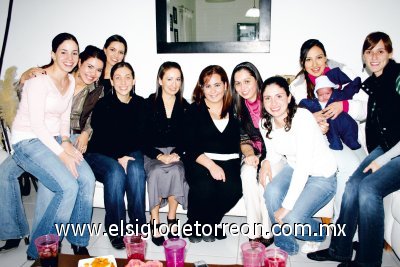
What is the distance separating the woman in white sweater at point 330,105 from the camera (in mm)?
2268

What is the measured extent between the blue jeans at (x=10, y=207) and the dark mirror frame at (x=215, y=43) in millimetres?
1933

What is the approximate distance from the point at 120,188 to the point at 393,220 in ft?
6.16

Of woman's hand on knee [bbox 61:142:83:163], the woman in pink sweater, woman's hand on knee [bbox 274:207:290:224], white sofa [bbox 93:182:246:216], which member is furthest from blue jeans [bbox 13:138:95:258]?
woman's hand on knee [bbox 274:207:290:224]

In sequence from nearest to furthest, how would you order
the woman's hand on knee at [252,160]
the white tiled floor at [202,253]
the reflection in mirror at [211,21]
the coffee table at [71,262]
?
the coffee table at [71,262], the white tiled floor at [202,253], the woman's hand on knee at [252,160], the reflection in mirror at [211,21]

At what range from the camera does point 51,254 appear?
4.60 feet

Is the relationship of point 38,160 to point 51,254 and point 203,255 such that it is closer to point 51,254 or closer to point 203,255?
point 51,254

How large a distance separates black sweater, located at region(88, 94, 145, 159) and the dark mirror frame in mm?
1111

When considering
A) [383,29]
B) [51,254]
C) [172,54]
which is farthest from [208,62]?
[51,254]

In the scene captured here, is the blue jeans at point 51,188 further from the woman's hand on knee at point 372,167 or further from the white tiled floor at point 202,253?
the woman's hand on knee at point 372,167

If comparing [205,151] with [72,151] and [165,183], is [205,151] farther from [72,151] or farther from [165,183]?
[72,151]

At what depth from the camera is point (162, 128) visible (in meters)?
2.66

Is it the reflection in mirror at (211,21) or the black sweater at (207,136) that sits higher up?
the reflection in mirror at (211,21)

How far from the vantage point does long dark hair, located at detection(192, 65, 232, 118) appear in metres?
2.46

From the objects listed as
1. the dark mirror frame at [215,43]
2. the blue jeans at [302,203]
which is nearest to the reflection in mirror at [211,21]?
the dark mirror frame at [215,43]
